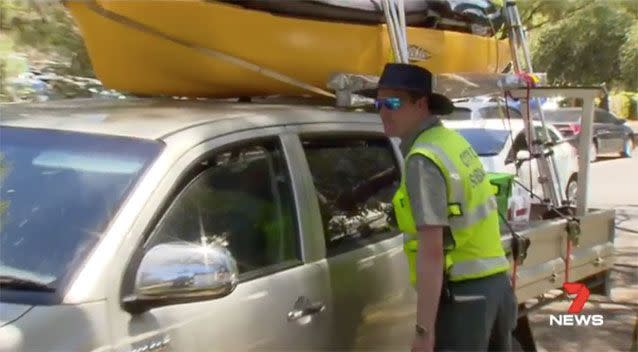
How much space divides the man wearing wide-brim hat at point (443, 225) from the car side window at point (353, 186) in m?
0.30

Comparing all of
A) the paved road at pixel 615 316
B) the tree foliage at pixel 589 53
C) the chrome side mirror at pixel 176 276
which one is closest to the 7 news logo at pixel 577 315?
the paved road at pixel 615 316

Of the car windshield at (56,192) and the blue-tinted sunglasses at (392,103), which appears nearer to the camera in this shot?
the car windshield at (56,192)

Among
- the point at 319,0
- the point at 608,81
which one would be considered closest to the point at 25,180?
the point at 319,0

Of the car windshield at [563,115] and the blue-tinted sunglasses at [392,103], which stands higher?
the blue-tinted sunglasses at [392,103]

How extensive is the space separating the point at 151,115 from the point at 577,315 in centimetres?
351

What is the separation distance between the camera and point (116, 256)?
8.80 ft

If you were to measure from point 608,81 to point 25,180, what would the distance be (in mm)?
25773

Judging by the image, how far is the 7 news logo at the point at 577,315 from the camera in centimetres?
521

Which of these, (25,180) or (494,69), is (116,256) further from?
(494,69)

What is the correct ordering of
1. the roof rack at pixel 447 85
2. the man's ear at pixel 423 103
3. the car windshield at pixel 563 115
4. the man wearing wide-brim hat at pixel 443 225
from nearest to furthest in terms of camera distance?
the man wearing wide-brim hat at pixel 443 225 < the man's ear at pixel 423 103 < the roof rack at pixel 447 85 < the car windshield at pixel 563 115

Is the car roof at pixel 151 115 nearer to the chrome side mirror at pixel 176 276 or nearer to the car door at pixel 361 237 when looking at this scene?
the car door at pixel 361 237

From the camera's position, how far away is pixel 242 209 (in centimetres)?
337

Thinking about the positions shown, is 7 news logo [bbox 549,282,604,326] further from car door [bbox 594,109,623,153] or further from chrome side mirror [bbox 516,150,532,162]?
car door [bbox 594,109,623,153]

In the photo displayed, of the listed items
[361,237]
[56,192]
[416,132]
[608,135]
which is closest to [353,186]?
[361,237]
